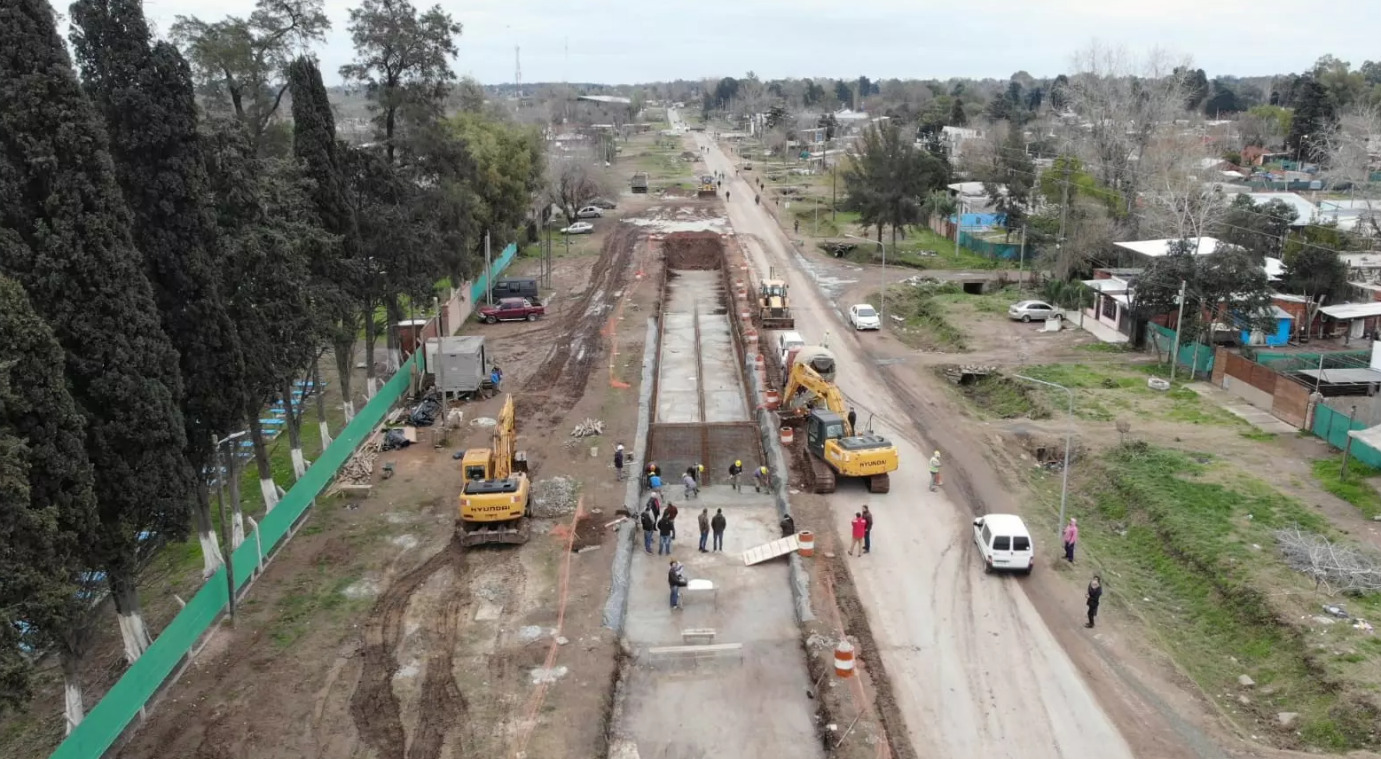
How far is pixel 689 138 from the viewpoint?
188 m

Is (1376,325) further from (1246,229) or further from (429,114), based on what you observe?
(429,114)

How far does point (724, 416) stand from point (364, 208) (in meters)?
14.9

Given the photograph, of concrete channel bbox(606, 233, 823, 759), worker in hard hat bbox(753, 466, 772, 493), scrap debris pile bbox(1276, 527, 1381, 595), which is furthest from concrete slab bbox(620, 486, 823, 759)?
scrap debris pile bbox(1276, 527, 1381, 595)

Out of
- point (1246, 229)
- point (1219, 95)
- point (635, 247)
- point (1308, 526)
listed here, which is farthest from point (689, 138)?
point (1308, 526)

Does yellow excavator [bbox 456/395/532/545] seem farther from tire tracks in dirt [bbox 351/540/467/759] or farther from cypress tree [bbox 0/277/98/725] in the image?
cypress tree [bbox 0/277/98/725]

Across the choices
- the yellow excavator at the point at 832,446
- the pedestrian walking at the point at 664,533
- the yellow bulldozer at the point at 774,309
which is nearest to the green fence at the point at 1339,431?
the yellow excavator at the point at 832,446

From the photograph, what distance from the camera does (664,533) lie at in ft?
82.1

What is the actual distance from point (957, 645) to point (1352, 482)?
48.0 ft

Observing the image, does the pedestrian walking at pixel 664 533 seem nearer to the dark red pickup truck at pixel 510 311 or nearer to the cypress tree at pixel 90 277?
the cypress tree at pixel 90 277

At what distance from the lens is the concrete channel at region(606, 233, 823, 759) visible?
1792 cm

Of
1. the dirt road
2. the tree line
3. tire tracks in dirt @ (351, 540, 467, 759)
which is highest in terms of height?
the tree line

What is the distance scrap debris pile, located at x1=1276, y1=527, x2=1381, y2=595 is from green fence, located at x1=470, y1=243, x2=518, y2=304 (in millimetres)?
40982

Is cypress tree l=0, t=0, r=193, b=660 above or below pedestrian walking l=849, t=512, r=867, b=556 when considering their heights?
above

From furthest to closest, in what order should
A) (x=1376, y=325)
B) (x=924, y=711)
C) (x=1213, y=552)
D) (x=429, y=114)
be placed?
1. (x=1376, y=325)
2. (x=429, y=114)
3. (x=1213, y=552)
4. (x=924, y=711)
